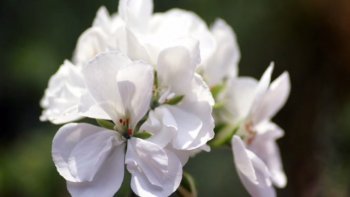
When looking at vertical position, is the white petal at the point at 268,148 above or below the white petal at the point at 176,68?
below

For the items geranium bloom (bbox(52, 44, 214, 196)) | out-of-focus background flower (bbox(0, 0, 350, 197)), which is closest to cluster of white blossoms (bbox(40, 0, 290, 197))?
geranium bloom (bbox(52, 44, 214, 196))

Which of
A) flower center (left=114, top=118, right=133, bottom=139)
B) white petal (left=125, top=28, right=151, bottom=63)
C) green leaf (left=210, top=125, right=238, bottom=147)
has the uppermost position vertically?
white petal (left=125, top=28, right=151, bottom=63)

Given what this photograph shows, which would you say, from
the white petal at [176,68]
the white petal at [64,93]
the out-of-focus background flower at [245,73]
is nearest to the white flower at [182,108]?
the white petal at [176,68]

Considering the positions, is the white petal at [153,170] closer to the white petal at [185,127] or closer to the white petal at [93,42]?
the white petal at [185,127]

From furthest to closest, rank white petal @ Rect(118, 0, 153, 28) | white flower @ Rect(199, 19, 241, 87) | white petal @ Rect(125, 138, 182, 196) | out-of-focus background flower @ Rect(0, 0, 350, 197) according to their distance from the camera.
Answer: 1. out-of-focus background flower @ Rect(0, 0, 350, 197)
2. white flower @ Rect(199, 19, 241, 87)
3. white petal @ Rect(118, 0, 153, 28)
4. white petal @ Rect(125, 138, 182, 196)

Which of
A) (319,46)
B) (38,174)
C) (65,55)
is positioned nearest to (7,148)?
(38,174)

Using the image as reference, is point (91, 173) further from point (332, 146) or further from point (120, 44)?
point (332, 146)

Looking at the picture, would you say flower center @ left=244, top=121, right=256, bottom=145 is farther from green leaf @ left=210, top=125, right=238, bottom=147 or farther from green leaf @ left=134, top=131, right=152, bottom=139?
green leaf @ left=134, top=131, right=152, bottom=139
